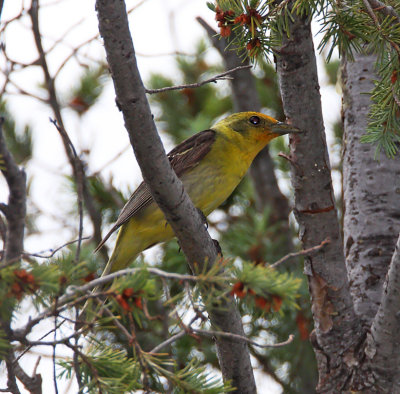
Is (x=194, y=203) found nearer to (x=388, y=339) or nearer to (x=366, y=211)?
(x=366, y=211)

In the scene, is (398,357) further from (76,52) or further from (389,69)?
(76,52)

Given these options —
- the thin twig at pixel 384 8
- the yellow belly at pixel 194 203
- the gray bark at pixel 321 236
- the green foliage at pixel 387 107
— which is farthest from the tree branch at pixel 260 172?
the thin twig at pixel 384 8

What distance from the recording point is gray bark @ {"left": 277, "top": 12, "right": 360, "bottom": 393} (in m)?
3.42

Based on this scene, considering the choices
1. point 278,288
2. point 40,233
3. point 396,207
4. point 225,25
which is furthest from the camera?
point 40,233

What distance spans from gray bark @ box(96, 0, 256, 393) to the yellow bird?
1.44 metres

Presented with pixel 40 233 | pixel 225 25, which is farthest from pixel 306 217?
pixel 40 233

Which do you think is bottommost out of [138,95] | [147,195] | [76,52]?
[138,95]

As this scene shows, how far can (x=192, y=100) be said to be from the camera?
23.5ft

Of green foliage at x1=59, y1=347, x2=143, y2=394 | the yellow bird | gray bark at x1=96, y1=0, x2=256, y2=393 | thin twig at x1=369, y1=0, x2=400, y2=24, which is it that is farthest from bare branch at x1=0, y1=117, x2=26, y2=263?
thin twig at x1=369, y1=0, x2=400, y2=24

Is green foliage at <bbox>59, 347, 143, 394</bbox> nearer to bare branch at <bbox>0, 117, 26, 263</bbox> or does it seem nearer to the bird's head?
bare branch at <bbox>0, 117, 26, 263</bbox>

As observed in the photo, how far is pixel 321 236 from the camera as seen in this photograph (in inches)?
139

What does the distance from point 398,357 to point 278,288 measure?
1366 mm

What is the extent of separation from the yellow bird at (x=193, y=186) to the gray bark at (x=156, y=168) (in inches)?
56.7

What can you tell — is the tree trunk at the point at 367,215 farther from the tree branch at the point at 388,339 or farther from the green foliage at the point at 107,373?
the green foliage at the point at 107,373
